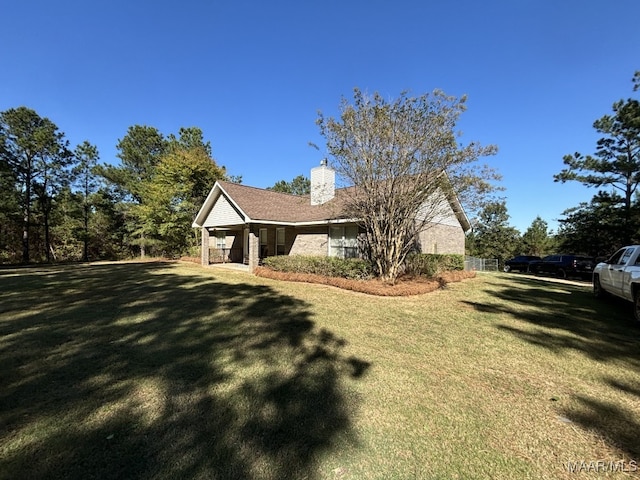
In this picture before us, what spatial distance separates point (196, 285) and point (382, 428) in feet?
32.4

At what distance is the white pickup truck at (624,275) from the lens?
289 inches

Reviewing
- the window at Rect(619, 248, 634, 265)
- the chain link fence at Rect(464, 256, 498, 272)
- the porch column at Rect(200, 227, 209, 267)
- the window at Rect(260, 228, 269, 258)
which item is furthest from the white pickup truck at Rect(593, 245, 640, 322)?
the porch column at Rect(200, 227, 209, 267)

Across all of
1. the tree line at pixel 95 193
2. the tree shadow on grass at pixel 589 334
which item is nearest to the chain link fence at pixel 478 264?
the tree shadow on grass at pixel 589 334

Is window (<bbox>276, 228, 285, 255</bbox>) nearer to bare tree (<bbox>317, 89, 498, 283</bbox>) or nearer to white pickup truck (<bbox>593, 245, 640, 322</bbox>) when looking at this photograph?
bare tree (<bbox>317, 89, 498, 283</bbox>)

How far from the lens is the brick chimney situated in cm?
1698

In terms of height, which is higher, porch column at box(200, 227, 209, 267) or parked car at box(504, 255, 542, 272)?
porch column at box(200, 227, 209, 267)

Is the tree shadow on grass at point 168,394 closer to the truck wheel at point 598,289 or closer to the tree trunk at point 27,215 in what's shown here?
the truck wheel at point 598,289

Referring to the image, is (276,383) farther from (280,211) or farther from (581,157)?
(581,157)

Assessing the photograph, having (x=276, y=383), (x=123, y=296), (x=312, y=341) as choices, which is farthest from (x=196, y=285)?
(x=276, y=383)

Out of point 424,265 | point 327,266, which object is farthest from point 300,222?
point 424,265

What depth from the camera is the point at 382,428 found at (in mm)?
3127

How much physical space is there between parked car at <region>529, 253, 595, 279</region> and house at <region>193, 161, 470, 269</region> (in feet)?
25.9

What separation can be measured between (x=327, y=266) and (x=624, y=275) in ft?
31.1

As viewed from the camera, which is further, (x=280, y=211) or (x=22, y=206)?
(x=22, y=206)
